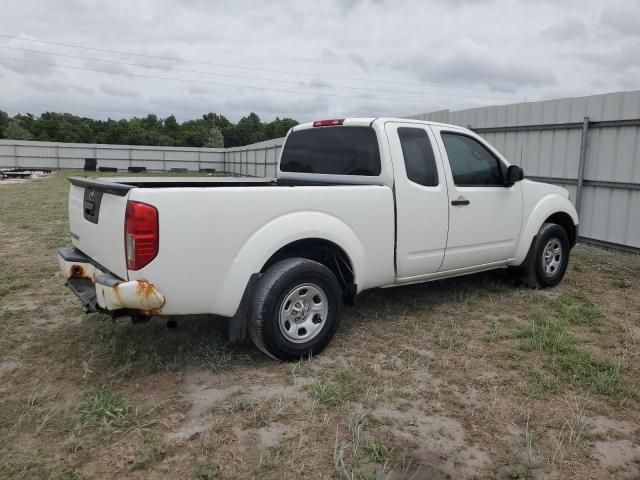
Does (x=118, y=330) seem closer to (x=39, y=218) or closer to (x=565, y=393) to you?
(x=565, y=393)

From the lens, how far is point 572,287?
6.10 m

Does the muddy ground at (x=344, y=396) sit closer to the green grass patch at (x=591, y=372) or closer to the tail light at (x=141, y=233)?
the green grass patch at (x=591, y=372)

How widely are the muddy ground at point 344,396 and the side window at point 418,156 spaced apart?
131 cm

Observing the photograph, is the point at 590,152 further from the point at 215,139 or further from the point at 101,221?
the point at 215,139

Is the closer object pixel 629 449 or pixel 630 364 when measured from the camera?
pixel 629 449

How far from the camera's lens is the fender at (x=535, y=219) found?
5.49 metres

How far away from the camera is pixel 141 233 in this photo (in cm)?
312

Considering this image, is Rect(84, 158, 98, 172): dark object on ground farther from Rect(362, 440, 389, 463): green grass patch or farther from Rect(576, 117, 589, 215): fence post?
Rect(362, 440, 389, 463): green grass patch

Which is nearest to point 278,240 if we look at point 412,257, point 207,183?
point 412,257

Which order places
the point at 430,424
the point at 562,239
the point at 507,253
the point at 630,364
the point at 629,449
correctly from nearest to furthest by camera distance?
the point at 629,449, the point at 430,424, the point at 630,364, the point at 507,253, the point at 562,239

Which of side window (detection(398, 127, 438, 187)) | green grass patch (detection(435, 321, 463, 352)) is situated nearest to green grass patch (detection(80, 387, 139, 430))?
green grass patch (detection(435, 321, 463, 352))

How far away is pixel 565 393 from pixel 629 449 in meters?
0.60

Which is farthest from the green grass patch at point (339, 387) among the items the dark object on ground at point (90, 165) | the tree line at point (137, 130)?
the tree line at point (137, 130)

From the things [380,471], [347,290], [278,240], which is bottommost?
[380,471]
